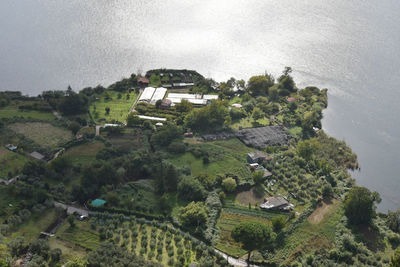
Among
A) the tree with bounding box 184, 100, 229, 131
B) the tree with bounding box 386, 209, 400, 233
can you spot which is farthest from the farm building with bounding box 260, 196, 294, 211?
the tree with bounding box 184, 100, 229, 131

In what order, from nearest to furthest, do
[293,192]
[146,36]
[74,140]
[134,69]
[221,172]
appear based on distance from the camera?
[293,192] → [221,172] → [74,140] → [134,69] → [146,36]

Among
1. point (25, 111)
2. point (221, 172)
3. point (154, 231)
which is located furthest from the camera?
point (25, 111)

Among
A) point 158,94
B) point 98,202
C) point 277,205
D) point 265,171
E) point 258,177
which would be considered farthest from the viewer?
point 158,94

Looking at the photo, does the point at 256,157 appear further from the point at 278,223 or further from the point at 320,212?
the point at 278,223

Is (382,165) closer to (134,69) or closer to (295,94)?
(295,94)

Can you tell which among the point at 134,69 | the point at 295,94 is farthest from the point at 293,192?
the point at 134,69

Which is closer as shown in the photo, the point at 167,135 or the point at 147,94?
the point at 167,135

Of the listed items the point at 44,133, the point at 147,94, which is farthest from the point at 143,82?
the point at 44,133
